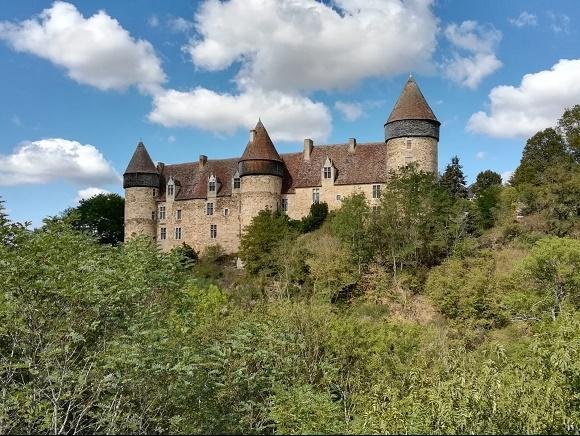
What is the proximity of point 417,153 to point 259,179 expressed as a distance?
12.1 metres

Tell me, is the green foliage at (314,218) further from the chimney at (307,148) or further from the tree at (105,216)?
the tree at (105,216)

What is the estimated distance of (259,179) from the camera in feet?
157

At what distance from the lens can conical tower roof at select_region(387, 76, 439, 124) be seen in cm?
4475

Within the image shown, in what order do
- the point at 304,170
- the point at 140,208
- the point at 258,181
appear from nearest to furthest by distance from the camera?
the point at 258,181 → the point at 304,170 → the point at 140,208

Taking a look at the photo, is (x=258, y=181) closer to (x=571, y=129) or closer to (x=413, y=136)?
(x=413, y=136)

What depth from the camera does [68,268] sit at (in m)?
14.1

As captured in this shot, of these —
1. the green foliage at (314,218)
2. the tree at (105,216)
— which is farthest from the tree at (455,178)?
the tree at (105,216)

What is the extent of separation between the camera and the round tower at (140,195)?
53312 millimetres

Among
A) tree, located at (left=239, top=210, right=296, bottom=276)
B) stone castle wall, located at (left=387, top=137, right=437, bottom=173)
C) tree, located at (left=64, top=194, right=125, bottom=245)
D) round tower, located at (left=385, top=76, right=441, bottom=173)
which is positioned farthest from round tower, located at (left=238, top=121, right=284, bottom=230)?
tree, located at (left=64, top=194, right=125, bottom=245)

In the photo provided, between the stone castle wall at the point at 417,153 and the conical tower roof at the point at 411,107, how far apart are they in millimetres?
1574

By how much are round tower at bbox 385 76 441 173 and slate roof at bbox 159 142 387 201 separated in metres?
2.26

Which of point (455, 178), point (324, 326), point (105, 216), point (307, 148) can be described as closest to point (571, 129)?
point (455, 178)

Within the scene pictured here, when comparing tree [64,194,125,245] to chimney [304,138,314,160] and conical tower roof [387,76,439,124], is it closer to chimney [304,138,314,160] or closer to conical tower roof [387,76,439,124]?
chimney [304,138,314,160]

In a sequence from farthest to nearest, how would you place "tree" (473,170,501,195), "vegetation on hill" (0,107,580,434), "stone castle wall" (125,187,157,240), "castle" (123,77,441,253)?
"tree" (473,170,501,195)
"stone castle wall" (125,187,157,240)
"castle" (123,77,441,253)
"vegetation on hill" (0,107,580,434)
